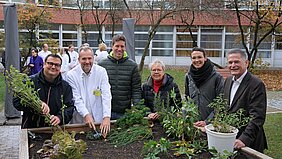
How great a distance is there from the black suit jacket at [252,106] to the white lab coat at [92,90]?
3.91 feet

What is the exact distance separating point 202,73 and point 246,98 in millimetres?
675

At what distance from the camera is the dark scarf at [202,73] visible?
327 cm

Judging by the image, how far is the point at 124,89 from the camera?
11.9 feet

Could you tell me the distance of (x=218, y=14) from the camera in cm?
1595

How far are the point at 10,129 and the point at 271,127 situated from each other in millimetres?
5436

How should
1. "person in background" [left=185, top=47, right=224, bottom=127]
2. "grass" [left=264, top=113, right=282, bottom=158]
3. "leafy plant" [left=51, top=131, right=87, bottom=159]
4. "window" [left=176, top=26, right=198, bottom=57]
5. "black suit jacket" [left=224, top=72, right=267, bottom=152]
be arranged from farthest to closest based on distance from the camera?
"window" [left=176, top=26, right=198, bottom=57] < "grass" [left=264, top=113, right=282, bottom=158] < "person in background" [left=185, top=47, right=224, bottom=127] < "black suit jacket" [left=224, top=72, right=267, bottom=152] < "leafy plant" [left=51, top=131, right=87, bottom=159]

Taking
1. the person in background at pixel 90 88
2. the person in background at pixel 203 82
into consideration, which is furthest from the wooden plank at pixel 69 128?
the person in background at pixel 203 82

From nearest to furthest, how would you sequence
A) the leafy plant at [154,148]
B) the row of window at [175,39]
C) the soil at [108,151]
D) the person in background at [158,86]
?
the leafy plant at [154,148] → the soil at [108,151] → the person in background at [158,86] → the row of window at [175,39]

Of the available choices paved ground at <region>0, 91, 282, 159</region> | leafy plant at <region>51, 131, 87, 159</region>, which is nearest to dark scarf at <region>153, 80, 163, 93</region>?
leafy plant at <region>51, 131, 87, 159</region>

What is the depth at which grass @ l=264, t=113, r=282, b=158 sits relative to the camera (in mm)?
5141

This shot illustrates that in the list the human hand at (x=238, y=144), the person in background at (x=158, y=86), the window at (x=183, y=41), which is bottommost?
the human hand at (x=238, y=144)

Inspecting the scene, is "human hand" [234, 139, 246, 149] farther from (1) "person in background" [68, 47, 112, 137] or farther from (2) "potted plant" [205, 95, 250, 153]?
(1) "person in background" [68, 47, 112, 137]

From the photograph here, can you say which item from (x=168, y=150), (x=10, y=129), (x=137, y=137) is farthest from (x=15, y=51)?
(x=168, y=150)

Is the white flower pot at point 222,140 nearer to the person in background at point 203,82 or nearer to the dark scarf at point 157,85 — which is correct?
the person in background at point 203,82
